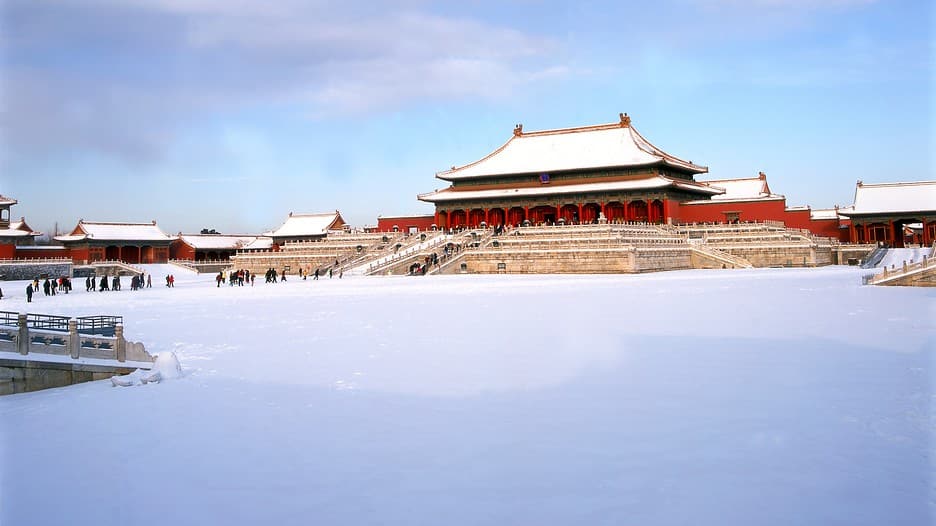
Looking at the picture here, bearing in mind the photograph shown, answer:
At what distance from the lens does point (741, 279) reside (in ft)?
110

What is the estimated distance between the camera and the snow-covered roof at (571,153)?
6175cm

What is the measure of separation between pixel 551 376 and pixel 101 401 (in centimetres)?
824

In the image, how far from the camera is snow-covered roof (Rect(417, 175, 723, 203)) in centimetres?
5775

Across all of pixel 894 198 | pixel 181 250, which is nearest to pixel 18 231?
pixel 181 250

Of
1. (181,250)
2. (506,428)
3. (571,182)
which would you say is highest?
(571,182)

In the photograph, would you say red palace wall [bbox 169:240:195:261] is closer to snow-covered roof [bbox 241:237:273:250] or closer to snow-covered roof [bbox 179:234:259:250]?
snow-covered roof [bbox 179:234:259:250]

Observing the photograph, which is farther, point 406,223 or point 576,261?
point 406,223

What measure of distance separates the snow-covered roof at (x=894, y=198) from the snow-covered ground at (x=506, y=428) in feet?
136

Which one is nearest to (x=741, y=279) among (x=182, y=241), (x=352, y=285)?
(x=352, y=285)

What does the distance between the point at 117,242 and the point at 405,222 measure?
27706 millimetres

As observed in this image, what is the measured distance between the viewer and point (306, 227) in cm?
7894

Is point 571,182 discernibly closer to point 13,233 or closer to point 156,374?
point 13,233

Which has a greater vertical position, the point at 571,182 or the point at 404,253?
the point at 571,182

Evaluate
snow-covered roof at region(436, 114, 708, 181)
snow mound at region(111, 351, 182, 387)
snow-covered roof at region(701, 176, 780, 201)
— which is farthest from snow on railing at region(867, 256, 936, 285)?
snow-covered roof at region(701, 176, 780, 201)
